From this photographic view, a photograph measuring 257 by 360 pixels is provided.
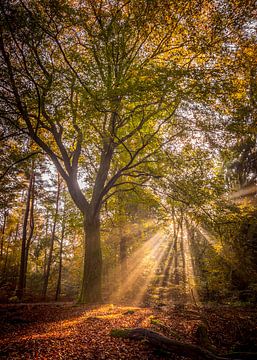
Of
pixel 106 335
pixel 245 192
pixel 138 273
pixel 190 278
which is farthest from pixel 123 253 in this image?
pixel 106 335

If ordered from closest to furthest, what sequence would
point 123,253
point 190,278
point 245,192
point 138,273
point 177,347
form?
point 177,347
point 245,192
point 190,278
point 123,253
point 138,273

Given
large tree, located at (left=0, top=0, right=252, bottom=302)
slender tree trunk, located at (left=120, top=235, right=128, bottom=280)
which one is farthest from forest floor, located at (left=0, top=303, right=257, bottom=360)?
slender tree trunk, located at (left=120, top=235, right=128, bottom=280)

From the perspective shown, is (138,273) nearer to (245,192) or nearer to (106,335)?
(245,192)

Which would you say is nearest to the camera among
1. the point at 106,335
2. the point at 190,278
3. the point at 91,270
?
A: the point at 106,335

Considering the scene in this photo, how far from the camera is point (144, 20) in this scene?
27.6ft

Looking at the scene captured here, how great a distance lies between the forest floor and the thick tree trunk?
1.79 metres

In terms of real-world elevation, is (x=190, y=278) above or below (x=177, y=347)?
below

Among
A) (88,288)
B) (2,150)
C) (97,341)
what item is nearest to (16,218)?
(2,150)

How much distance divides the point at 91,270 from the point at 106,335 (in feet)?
19.1

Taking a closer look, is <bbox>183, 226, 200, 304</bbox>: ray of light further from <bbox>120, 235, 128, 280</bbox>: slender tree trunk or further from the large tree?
the large tree

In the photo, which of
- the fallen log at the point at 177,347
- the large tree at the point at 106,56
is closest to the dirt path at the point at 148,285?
the large tree at the point at 106,56

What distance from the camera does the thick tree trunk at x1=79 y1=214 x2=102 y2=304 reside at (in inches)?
434

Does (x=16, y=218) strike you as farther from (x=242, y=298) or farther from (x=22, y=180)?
(x=242, y=298)

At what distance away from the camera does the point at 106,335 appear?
5.43 m
